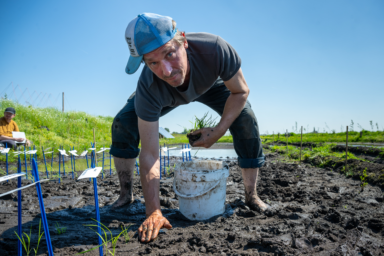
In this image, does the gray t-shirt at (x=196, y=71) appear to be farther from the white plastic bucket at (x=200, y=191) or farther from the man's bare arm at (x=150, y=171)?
the white plastic bucket at (x=200, y=191)

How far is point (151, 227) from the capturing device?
159 centimetres

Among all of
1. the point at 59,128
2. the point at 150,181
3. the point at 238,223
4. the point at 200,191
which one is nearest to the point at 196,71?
the point at 150,181

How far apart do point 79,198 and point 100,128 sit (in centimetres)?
1060

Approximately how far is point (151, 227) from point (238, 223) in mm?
783

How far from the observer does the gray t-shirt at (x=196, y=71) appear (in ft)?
5.90

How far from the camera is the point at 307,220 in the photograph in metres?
1.97

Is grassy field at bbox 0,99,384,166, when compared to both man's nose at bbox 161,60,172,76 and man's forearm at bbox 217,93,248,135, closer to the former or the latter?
man's forearm at bbox 217,93,248,135

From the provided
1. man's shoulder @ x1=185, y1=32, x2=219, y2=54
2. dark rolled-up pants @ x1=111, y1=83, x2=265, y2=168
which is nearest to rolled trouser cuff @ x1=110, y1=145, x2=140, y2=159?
dark rolled-up pants @ x1=111, y1=83, x2=265, y2=168

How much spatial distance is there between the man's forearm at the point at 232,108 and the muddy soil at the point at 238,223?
802mm

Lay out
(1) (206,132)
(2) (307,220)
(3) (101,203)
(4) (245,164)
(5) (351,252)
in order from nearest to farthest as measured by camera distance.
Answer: (5) (351,252) → (2) (307,220) → (1) (206,132) → (4) (245,164) → (3) (101,203)

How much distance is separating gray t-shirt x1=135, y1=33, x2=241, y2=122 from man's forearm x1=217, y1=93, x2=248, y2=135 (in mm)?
215

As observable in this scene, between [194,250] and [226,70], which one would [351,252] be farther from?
[226,70]

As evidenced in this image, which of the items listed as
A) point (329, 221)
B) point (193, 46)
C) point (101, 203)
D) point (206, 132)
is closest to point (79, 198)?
point (101, 203)

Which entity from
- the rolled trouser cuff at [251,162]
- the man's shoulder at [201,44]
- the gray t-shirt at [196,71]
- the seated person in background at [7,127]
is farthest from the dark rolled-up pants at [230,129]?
the seated person in background at [7,127]
